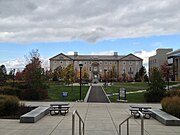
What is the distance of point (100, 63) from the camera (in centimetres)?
15000

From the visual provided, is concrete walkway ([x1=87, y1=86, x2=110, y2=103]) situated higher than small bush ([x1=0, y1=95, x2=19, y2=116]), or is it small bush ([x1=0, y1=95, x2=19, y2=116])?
small bush ([x1=0, y1=95, x2=19, y2=116])

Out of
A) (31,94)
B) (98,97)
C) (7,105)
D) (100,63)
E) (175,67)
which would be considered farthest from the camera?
(100,63)

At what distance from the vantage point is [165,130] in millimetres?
11492

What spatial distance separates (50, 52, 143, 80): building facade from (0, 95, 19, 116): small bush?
12746cm

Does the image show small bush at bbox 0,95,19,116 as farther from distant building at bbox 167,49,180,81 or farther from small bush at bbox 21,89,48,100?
distant building at bbox 167,49,180,81

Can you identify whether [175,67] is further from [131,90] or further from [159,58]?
[131,90]

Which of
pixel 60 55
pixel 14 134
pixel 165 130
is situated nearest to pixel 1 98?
pixel 14 134

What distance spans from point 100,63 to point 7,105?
13533cm

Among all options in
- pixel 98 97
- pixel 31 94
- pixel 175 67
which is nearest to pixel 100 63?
pixel 175 67

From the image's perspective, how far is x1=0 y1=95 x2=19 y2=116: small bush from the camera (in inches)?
582

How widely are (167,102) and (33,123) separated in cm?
684

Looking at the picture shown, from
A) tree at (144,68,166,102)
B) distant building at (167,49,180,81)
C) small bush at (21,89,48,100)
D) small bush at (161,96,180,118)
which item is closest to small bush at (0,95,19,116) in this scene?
small bush at (161,96,180,118)

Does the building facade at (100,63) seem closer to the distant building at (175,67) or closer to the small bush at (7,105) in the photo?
the distant building at (175,67)

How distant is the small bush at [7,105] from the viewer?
1479 cm
